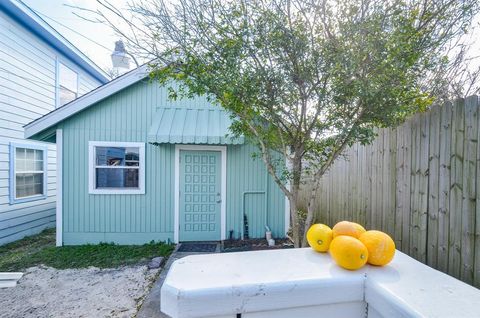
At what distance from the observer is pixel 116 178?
18.4 ft

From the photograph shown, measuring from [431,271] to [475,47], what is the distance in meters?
5.14

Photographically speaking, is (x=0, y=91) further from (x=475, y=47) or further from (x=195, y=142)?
(x=475, y=47)

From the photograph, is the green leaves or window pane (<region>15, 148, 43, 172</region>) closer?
the green leaves

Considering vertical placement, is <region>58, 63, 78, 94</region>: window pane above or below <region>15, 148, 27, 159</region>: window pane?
above

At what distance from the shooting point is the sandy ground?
306 centimetres

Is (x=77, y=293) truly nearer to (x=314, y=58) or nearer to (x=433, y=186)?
(x=314, y=58)

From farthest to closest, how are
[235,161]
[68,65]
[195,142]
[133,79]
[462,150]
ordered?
[68,65], [235,161], [133,79], [195,142], [462,150]

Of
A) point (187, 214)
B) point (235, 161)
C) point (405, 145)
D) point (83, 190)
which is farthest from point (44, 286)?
point (405, 145)

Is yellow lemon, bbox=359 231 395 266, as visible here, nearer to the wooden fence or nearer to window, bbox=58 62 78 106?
the wooden fence

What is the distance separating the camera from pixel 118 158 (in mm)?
5621

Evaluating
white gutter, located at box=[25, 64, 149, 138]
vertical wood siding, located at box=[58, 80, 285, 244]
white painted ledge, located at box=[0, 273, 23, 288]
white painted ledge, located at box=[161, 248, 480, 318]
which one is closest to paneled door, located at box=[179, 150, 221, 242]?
vertical wood siding, located at box=[58, 80, 285, 244]

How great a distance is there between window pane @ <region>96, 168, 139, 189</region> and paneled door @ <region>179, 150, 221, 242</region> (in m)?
1.14

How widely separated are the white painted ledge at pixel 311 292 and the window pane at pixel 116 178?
511 centimetres

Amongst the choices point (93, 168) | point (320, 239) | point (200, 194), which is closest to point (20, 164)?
point (93, 168)
